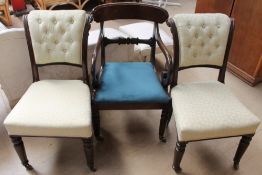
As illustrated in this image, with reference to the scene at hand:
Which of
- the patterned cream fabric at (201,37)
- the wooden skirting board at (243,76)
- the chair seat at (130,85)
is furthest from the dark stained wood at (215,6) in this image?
the chair seat at (130,85)

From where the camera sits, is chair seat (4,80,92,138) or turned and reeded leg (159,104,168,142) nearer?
chair seat (4,80,92,138)

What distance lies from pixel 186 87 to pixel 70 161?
0.93 meters

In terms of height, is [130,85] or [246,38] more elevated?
[246,38]

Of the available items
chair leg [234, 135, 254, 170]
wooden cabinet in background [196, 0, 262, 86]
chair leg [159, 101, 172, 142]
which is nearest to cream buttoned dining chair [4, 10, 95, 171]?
chair leg [159, 101, 172, 142]

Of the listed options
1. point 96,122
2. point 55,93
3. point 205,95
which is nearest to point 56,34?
point 55,93

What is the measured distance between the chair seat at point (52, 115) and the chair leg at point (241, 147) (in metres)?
0.94

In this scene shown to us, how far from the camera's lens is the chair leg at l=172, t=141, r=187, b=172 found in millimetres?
1421

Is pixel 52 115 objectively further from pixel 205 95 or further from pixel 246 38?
pixel 246 38

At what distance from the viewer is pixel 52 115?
1.35 metres

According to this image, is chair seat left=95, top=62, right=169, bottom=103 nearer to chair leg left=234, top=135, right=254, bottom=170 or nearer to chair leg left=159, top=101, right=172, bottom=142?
chair leg left=159, top=101, right=172, bottom=142

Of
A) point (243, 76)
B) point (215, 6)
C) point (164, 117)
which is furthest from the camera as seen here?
point (215, 6)

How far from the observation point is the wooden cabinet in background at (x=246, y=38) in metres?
2.23

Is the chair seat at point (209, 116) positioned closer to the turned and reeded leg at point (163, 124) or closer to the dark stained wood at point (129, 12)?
the turned and reeded leg at point (163, 124)

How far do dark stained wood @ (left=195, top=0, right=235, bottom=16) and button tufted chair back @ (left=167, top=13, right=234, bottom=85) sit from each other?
1016 mm
